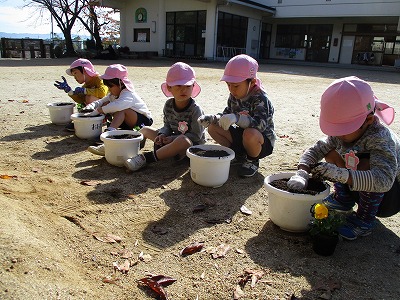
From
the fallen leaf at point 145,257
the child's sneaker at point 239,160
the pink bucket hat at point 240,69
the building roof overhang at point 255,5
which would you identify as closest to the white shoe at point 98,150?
the child's sneaker at point 239,160

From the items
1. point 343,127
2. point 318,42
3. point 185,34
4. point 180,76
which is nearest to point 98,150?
point 180,76

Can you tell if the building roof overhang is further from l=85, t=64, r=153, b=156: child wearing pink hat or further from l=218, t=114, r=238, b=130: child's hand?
l=218, t=114, r=238, b=130: child's hand

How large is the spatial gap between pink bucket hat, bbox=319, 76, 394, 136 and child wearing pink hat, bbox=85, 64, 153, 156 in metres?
2.37

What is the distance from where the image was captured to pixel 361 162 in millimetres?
2062

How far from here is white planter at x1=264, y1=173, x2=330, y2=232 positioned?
2.00 metres

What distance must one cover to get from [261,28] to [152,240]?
24.0 m

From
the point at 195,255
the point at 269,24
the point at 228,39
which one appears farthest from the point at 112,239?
the point at 269,24

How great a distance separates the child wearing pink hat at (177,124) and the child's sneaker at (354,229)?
4.84ft

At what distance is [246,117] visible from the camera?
2.85 metres

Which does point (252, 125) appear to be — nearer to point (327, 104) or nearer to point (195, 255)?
point (327, 104)

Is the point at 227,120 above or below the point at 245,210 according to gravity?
above

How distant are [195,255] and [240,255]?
249 millimetres

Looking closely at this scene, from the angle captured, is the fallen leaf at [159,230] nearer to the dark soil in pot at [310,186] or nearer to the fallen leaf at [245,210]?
the fallen leaf at [245,210]

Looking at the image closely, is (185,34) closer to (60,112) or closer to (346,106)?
(60,112)
